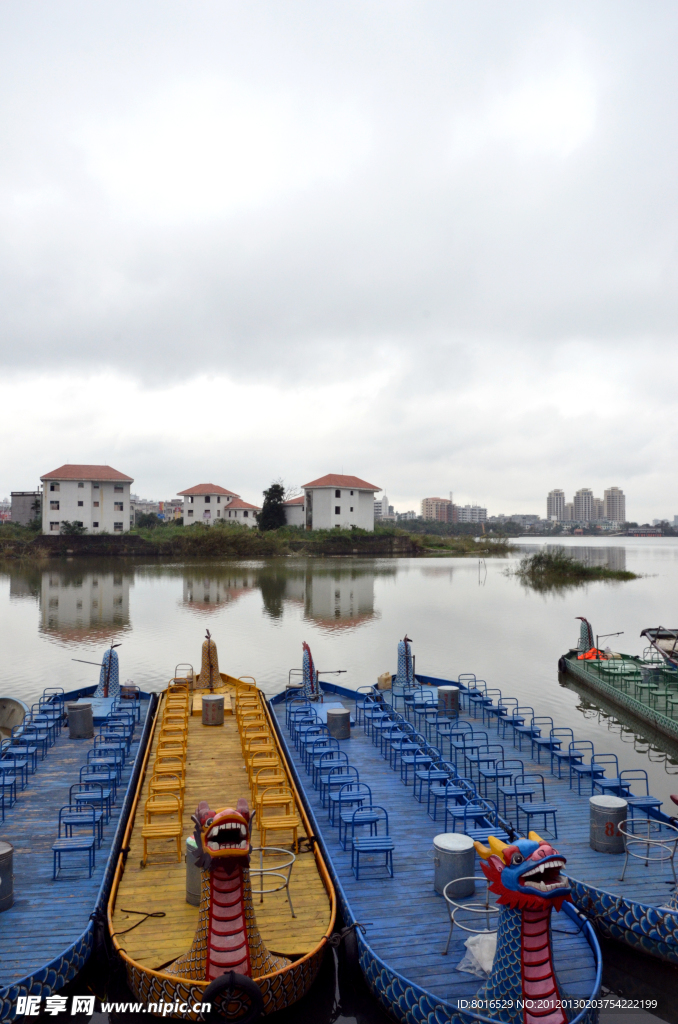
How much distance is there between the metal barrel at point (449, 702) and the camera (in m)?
18.1

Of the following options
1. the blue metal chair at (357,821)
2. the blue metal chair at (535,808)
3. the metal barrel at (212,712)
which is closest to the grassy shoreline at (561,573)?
the metal barrel at (212,712)

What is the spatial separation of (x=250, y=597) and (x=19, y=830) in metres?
39.0

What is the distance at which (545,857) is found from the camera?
5.90 metres

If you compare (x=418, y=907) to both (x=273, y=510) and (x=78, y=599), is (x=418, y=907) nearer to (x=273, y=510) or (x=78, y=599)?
(x=78, y=599)

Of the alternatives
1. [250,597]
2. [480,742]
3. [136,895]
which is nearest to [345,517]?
[250,597]

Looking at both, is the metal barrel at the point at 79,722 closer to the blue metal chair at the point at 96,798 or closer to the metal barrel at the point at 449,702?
the blue metal chair at the point at 96,798

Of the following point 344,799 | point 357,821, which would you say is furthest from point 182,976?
point 344,799

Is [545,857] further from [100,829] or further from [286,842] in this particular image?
[100,829]

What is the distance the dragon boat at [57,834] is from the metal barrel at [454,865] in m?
4.46

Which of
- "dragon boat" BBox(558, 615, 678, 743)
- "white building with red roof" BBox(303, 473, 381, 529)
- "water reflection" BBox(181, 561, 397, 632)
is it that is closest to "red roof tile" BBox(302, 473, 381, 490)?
"white building with red roof" BBox(303, 473, 381, 529)

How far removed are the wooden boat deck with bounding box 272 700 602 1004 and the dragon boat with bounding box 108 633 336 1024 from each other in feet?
1.94

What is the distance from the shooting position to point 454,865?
29.7 ft

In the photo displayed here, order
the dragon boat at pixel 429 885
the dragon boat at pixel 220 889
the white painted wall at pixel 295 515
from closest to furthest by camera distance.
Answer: the dragon boat at pixel 429 885
the dragon boat at pixel 220 889
the white painted wall at pixel 295 515

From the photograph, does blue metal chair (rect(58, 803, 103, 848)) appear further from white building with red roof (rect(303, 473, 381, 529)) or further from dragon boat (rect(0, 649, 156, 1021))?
white building with red roof (rect(303, 473, 381, 529))
